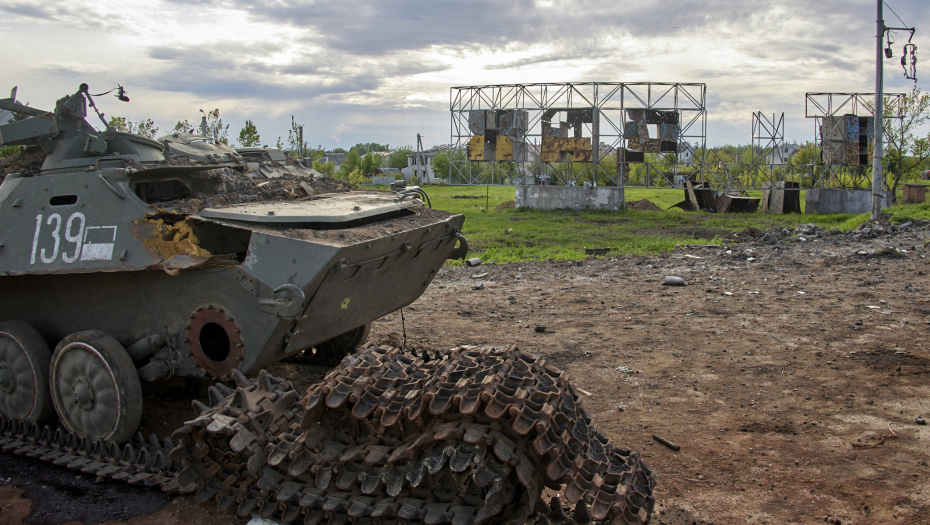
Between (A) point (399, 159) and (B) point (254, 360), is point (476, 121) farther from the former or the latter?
(A) point (399, 159)

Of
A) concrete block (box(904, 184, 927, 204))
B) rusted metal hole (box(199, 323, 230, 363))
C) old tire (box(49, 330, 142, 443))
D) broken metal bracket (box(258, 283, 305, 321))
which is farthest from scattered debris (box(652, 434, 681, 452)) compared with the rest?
concrete block (box(904, 184, 927, 204))

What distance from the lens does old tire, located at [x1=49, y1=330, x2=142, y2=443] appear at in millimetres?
4652

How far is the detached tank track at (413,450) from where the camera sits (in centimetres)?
316

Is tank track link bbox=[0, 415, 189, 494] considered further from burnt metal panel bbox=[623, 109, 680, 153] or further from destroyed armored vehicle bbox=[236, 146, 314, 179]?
burnt metal panel bbox=[623, 109, 680, 153]

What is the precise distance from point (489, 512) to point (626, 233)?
15.1 metres

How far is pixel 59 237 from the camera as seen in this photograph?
195 inches

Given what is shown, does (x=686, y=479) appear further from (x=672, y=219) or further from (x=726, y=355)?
(x=672, y=219)

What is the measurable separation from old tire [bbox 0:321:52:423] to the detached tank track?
4.35ft

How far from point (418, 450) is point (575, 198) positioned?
20.9 meters

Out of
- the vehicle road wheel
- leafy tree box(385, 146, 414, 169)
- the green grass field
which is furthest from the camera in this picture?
leafy tree box(385, 146, 414, 169)

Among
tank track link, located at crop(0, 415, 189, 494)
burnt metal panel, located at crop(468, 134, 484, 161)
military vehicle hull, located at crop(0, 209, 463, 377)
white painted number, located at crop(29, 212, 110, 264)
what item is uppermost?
burnt metal panel, located at crop(468, 134, 484, 161)

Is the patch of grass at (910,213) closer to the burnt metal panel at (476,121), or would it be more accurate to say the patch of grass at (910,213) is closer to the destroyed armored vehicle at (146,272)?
the burnt metal panel at (476,121)

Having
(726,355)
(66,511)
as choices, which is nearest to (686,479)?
(726,355)

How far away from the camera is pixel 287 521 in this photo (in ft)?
12.1
